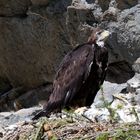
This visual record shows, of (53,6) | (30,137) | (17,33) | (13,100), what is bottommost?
(13,100)

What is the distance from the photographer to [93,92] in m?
6.42

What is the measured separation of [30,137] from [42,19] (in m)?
7.48

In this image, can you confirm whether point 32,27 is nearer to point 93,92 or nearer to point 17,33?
point 17,33

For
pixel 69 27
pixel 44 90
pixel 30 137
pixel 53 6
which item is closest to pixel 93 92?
pixel 30 137

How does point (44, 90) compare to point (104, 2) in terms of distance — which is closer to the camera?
point (104, 2)

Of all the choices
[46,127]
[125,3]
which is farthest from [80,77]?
[125,3]

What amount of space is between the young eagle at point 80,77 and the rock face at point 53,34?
2.56 meters

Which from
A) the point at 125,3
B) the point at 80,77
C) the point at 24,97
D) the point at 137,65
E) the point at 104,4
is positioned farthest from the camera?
the point at 24,97

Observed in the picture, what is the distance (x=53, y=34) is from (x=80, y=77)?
483 centimetres

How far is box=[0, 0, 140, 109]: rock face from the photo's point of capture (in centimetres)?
910

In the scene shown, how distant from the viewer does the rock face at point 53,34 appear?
910cm

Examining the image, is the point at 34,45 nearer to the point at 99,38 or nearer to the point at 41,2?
the point at 41,2

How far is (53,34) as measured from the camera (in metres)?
11.1

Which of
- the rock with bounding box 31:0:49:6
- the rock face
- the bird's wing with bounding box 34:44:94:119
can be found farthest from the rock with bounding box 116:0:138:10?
the bird's wing with bounding box 34:44:94:119
